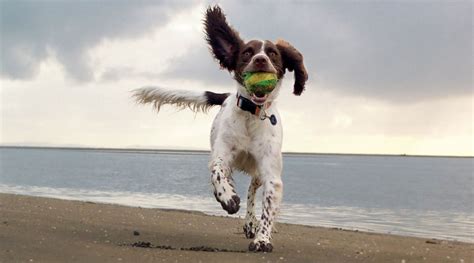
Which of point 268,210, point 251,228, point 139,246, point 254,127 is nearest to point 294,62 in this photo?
point 254,127

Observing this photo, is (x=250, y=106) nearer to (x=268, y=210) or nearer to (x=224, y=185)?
(x=224, y=185)

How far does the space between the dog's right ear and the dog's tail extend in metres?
1.53

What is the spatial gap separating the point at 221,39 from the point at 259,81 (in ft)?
3.47

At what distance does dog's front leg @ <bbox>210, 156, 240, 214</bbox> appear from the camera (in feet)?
20.5

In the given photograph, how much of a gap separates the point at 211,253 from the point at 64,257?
58.4 inches

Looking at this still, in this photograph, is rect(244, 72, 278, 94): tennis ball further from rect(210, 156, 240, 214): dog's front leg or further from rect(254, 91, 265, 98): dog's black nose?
rect(210, 156, 240, 214): dog's front leg

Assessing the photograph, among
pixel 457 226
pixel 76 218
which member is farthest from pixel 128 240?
pixel 457 226

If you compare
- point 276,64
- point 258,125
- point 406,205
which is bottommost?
point 406,205

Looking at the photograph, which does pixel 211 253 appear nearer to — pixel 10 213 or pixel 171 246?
pixel 171 246

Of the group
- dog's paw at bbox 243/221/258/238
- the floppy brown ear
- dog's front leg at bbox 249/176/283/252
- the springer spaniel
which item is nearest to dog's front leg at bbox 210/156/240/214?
the springer spaniel

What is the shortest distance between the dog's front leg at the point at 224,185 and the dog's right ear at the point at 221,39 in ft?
3.58

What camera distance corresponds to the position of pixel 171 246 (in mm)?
7438

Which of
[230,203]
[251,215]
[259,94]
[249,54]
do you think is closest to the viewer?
[230,203]

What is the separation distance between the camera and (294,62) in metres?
7.18
